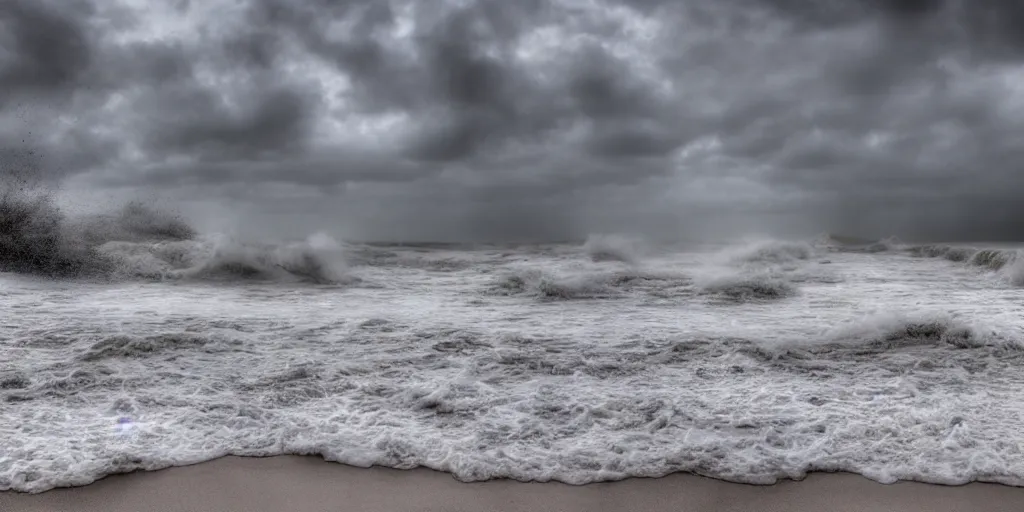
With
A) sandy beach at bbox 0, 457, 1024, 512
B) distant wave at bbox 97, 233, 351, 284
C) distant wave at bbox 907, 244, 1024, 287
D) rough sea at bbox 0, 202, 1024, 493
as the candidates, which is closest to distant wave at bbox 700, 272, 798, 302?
rough sea at bbox 0, 202, 1024, 493

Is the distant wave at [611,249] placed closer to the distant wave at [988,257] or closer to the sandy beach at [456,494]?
the distant wave at [988,257]

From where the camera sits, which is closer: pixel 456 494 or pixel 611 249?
pixel 456 494

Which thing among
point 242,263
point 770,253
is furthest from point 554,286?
point 770,253

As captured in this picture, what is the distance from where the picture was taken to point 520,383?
15.8 ft

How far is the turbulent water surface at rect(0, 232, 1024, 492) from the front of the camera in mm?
3441

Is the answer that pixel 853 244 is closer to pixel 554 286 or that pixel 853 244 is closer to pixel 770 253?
pixel 770 253

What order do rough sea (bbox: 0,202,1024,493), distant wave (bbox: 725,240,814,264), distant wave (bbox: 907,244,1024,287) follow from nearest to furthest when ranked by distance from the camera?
rough sea (bbox: 0,202,1024,493), distant wave (bbox: 907,244,1024,287), distant wave (bbox: 725,240,814,264)

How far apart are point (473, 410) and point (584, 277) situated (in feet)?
24.1

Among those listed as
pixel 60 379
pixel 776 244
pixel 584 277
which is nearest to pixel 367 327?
pixel 60 379

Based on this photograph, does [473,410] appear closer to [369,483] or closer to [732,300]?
[369,483]

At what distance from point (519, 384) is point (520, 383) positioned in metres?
0.03

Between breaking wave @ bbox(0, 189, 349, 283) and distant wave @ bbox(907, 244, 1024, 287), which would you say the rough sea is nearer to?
breaking wave @ bbox(0, 189, 349, 283)

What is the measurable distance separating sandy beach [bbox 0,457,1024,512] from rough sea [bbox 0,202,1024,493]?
0.35ft

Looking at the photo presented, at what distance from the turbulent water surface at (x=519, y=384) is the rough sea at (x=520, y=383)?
2 cm
